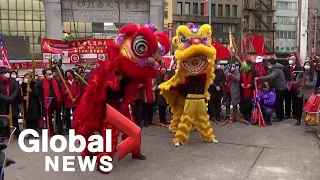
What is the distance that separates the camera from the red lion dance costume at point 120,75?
535 centimetres

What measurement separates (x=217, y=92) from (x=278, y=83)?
152 cm

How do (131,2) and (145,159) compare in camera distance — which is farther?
(131,2)

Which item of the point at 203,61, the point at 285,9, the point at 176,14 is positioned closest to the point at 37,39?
the point at 176,14

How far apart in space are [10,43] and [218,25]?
25894 mm

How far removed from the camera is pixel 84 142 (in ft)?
19.5

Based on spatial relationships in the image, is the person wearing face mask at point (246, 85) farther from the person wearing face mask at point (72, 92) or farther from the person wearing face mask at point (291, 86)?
the person wearing face mask at point (72, 92)

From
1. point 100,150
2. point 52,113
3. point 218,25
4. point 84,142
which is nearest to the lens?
point 100,150

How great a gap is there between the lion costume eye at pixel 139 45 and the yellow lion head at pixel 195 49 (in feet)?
4.05

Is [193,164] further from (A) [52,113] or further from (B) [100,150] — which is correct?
(A) [52,113]

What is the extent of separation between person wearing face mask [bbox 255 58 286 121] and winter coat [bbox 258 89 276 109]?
33 centimetres

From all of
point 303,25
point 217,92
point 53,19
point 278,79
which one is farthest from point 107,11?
point 303,25

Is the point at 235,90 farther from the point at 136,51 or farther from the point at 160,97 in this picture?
the point at 136,51

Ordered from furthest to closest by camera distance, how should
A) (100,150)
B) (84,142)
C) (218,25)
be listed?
(218,25)
(84,142)
(100,150)

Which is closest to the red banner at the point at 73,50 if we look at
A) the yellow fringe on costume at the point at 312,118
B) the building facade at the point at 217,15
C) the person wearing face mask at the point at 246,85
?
the person wearing face mask at the point at 246,85
